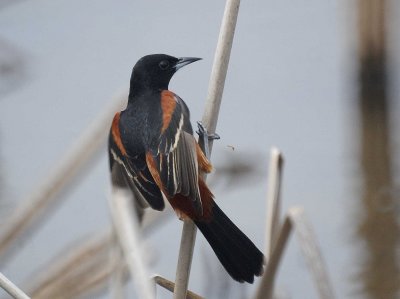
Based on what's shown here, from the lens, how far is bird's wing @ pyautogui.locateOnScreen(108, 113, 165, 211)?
2.47 meters

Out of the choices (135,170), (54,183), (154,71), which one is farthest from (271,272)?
(154,71)

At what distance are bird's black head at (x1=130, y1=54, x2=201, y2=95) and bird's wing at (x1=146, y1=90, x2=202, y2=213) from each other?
20 centimetres

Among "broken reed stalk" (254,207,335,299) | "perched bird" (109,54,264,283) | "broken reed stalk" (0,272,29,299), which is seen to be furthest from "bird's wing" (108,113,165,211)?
"broken reed stalk" (254,207,335,299)

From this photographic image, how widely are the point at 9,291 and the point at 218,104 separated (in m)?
0.67

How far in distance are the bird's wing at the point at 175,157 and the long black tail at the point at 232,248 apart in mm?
110

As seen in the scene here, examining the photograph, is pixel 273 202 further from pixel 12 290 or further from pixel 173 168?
pixel 12 290

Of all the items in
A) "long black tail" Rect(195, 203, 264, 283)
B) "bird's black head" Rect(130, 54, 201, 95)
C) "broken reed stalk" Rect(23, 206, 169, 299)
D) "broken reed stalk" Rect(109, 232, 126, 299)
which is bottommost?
"broken reed stalk" Rect(23, 206, 169, 299)

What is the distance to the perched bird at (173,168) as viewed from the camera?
238 centimetres

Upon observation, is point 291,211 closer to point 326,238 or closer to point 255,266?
point 255,266

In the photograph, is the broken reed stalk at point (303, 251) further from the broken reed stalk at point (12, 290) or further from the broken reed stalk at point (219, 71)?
the broken reed stalk at point (12, 290)

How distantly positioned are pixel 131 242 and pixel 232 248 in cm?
47

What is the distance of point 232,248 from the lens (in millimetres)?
2418

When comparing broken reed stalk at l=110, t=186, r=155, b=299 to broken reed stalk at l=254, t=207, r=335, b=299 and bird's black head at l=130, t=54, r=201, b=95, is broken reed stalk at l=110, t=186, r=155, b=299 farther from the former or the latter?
bird's black head at l=130, t=54, r=201, b=95

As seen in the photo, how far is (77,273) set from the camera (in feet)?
8.25
